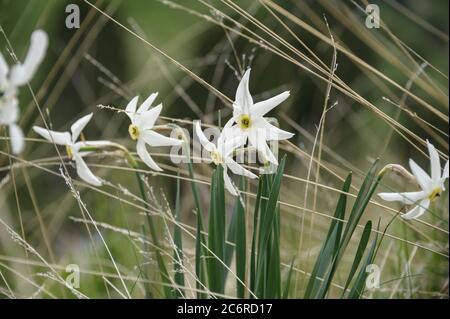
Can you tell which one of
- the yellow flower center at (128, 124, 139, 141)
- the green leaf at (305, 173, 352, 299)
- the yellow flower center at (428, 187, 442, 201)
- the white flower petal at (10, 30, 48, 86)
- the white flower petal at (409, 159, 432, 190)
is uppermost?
the white flower petal at (409, 159, 432, 190)

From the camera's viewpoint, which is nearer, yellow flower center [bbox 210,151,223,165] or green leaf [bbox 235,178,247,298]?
yellow flower center [bbox 210,151,223,165]

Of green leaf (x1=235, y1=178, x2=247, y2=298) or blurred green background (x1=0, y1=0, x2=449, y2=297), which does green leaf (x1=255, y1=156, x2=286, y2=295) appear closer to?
green leaf (x1=235, y1=178, x2=247, y2=298)

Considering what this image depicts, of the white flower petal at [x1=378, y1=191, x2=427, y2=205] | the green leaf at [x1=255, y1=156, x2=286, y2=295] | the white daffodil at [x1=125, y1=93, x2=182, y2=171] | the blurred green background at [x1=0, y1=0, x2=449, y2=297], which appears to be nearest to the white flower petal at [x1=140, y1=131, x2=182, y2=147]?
the white daffodil at [x1=125, y1=93, x2=182, y2=171]

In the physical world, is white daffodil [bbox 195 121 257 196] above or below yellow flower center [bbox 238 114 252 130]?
below

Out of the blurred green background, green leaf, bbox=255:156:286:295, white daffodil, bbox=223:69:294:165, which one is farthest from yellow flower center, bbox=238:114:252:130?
the blurred green background

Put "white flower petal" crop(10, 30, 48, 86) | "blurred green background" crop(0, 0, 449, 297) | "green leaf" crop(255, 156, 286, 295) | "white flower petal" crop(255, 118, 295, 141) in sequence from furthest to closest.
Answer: "blurred green background" crop(0, 0, 449, 297) < "green leaf" crop(255, 156, 286, 295) < "white flower petal" crop(255, 118, 295, 141) < "white flower petal" crop(10, 30, 48, 86)

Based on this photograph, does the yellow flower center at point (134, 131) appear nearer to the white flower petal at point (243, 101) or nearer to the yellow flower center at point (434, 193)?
the white flower petal at point (243, 101)

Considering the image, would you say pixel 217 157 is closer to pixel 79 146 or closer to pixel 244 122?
pixel 244 122

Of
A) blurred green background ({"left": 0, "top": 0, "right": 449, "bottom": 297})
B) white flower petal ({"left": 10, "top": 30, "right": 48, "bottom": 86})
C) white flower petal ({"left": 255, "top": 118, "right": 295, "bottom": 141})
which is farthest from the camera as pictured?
blurred green background ({"left": 0, "top": 0, "right": 449, "bottom": 297})

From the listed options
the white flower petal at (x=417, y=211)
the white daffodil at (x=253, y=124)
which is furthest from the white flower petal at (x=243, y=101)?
the white flower petal at (x=417, y=211)
